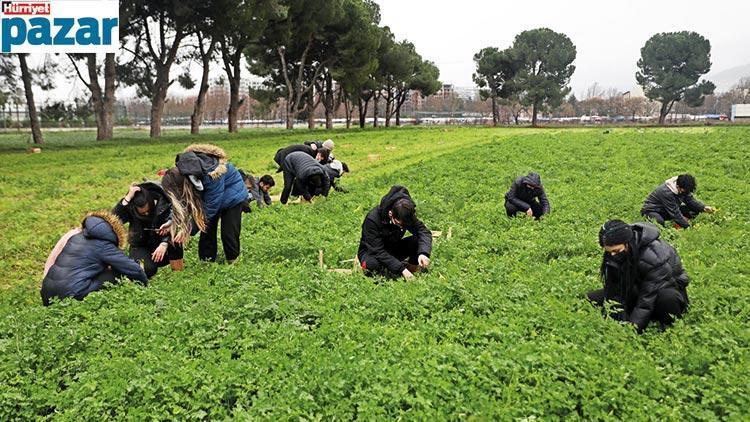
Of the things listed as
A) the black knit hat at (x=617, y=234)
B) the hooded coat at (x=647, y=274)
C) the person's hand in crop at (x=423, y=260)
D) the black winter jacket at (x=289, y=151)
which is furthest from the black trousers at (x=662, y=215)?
the black winter jacket at (x=289, y=151)

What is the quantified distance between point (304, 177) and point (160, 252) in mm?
5146

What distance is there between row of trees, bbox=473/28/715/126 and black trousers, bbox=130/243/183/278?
54.9 metres

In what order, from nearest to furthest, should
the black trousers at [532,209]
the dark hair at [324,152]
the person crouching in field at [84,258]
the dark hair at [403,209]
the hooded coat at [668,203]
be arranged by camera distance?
the person crouching in field at [84,258] → the dark hair at [403,209] → the hooded coat at [668,203] → the black trousers at [532,209] → the dark hair at [324,152]

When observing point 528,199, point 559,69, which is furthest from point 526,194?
point 559,69

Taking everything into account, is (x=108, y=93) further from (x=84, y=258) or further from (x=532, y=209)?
(x=84, y=258)

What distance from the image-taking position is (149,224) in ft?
23.2

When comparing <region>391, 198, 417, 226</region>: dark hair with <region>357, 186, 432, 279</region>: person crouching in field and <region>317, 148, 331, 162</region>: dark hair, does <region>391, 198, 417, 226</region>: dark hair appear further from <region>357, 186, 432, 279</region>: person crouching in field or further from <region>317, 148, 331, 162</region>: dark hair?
<region>317, 148, 331, 162</region>: dark hair

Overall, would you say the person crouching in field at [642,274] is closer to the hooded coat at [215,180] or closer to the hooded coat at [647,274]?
the hooded coat at [647,274]

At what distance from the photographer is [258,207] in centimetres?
1214

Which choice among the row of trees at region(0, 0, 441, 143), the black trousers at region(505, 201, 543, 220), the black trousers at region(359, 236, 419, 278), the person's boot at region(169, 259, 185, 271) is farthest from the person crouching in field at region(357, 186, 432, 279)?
the row of trees at region(0, 0, 441, 143)

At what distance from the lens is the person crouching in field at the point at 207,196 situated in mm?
6996

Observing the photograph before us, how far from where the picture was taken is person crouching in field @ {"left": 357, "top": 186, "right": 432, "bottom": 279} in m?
6.80

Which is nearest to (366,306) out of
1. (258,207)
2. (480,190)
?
(258,207)

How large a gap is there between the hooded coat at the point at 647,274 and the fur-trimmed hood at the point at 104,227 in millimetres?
5165
